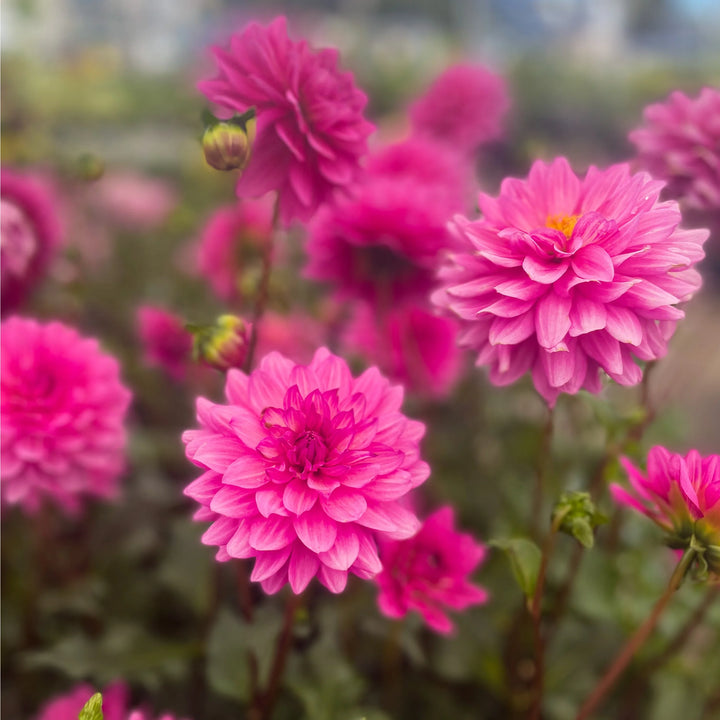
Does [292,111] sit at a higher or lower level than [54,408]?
higher

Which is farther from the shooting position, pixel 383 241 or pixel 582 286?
pixel 383 241

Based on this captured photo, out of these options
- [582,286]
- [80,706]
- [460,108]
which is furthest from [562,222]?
[460,108]

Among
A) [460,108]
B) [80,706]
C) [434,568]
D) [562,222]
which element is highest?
[460,108]

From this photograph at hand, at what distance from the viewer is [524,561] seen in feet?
1.30

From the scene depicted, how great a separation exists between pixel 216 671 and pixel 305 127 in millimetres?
398

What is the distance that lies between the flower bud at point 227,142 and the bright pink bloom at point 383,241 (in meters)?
0.18

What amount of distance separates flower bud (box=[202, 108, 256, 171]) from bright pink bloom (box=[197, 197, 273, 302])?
0.43 metres

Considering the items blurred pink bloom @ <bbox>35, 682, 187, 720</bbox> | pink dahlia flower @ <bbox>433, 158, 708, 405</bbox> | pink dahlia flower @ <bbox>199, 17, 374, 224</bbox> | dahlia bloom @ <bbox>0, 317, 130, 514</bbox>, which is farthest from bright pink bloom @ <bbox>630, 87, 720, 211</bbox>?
blurred pink bloom @ <bbox>35, 682, 187, 720</bbox>

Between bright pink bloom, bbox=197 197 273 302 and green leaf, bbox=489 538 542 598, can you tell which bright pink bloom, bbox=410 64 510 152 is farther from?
green leaf, bbox=489 538 542 598

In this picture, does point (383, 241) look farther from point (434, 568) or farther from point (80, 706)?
point (80, 706)

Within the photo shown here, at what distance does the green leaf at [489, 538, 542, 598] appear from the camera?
39 cm

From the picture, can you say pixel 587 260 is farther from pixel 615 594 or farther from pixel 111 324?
pixel 111 324

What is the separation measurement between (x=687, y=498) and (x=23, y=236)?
0.49 meters

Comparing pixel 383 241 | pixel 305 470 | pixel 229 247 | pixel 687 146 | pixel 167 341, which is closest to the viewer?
pixel 305 470
